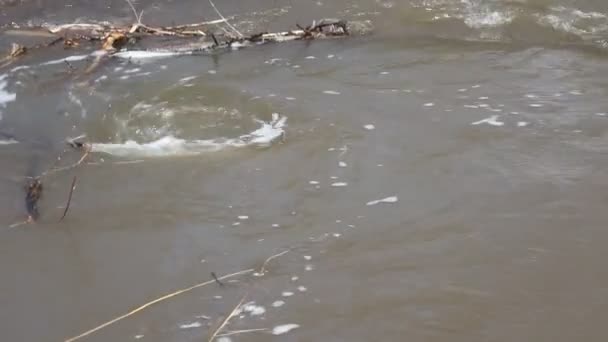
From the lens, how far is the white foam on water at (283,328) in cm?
276

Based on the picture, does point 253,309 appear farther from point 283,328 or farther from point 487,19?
point 487,19

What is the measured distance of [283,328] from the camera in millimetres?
2775

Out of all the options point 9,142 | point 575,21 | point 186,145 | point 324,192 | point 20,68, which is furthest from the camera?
point 575,21

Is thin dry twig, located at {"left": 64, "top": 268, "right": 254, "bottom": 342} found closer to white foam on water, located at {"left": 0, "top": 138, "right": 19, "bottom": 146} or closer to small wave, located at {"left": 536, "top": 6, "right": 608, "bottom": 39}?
white foam on water, located at {"left": 0, "top": 138, "right": 19, "bottom": 146}

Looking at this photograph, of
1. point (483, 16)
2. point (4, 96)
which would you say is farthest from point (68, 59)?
point (483, 16)

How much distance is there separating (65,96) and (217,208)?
2.41m

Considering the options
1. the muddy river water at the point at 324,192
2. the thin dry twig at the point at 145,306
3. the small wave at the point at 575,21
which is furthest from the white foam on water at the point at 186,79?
the small wave at the point at 575,21

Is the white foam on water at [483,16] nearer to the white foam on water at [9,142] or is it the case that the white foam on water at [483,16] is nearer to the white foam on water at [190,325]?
the white foam on water at [9,142]

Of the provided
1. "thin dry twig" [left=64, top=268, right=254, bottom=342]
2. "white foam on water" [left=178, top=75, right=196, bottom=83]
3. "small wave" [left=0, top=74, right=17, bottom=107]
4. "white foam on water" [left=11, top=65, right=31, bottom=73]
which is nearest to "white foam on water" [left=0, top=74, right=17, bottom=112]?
"small wave" [left=0, top=74, right=17, bottom=107]

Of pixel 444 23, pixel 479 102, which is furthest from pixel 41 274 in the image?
pixel 444 23

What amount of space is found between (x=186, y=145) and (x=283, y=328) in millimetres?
1961

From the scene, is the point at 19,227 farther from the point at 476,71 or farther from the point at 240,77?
the point at 476,71

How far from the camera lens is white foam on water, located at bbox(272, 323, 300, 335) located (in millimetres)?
2758

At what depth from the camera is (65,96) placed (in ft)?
18.0
